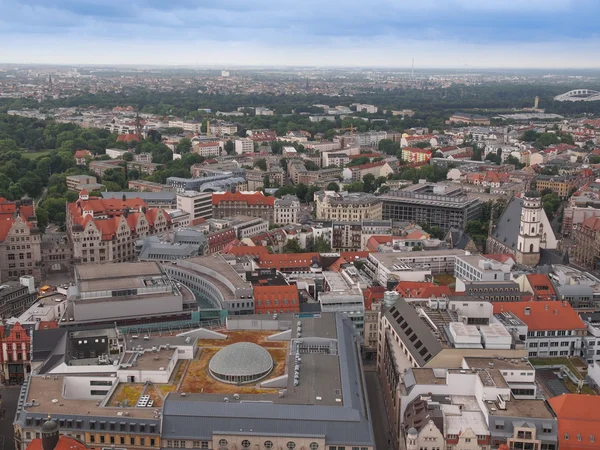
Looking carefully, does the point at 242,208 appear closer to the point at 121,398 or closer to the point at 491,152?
the point at 121,398

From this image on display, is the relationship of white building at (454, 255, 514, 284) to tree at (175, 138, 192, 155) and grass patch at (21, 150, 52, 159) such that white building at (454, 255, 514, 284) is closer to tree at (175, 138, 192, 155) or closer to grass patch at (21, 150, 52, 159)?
tree at (175, 138, 192, 155)

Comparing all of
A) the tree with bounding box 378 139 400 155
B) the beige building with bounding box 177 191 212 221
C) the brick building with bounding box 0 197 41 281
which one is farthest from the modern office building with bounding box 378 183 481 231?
the tree with bounding box 378 139 400 155

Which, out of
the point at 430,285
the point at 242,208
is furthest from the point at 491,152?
the point at 430,285

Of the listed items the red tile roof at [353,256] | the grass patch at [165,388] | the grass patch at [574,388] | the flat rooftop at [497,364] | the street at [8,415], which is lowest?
the street at [8,415]

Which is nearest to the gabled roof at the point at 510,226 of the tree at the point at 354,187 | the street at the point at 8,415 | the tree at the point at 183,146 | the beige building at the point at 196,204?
the tree at the point at 354,187

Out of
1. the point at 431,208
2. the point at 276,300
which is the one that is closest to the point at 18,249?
the point at 276,300

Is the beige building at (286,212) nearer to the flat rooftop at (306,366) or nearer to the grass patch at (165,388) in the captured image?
the flat rooftop at (306,366)
